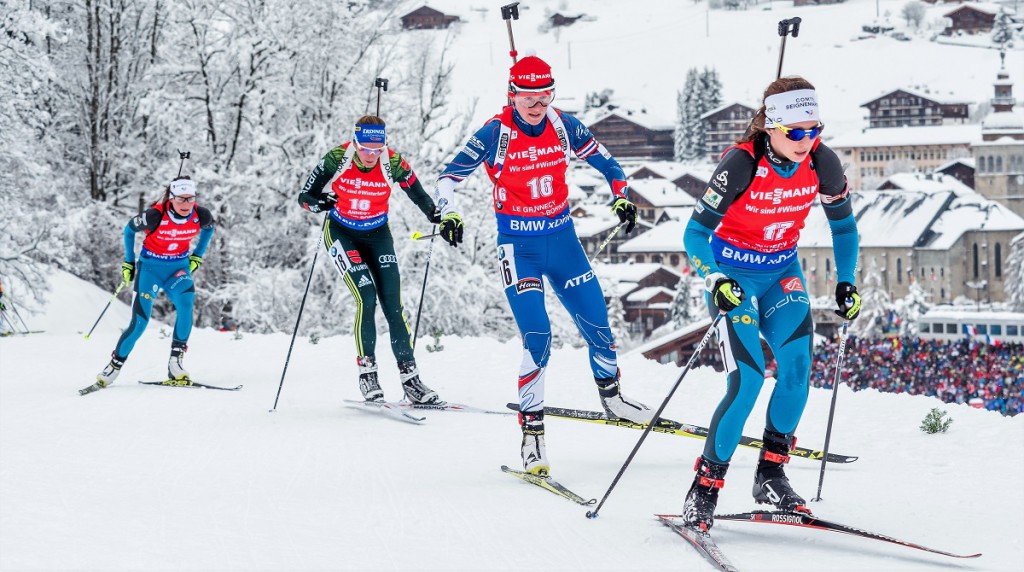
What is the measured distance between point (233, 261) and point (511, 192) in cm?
2022

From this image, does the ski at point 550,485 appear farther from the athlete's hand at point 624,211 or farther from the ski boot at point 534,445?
the athlete's hand at point 624,211

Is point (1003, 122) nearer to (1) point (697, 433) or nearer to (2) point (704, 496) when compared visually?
(1) point (697, 433)

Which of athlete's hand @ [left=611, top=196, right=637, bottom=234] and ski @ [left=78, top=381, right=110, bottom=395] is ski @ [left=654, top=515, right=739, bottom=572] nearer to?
athlete's hand @ [left=611, top=196, right=637, bottom=234]

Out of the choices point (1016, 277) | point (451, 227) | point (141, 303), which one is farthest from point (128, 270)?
point (1016, 277)

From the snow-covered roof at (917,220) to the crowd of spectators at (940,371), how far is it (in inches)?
2108

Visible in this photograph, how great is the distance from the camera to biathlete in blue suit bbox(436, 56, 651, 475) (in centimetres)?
579

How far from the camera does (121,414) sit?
8.38 metres

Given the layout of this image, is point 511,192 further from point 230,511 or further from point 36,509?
point 36,509

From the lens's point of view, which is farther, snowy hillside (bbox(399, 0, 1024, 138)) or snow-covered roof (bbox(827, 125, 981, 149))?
snowy hillside (bbox(399, 0, 1024, 138))

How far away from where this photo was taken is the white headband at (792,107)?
4344 mm

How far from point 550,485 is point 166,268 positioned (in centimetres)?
592

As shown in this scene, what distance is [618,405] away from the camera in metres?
6.38

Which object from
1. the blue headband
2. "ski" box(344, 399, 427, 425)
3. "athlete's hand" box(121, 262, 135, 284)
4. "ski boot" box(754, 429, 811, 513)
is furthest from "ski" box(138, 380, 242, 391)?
"ski boot" box(754, 429, 811, 513)

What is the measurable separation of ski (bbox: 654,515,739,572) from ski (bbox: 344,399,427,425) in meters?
3.34
